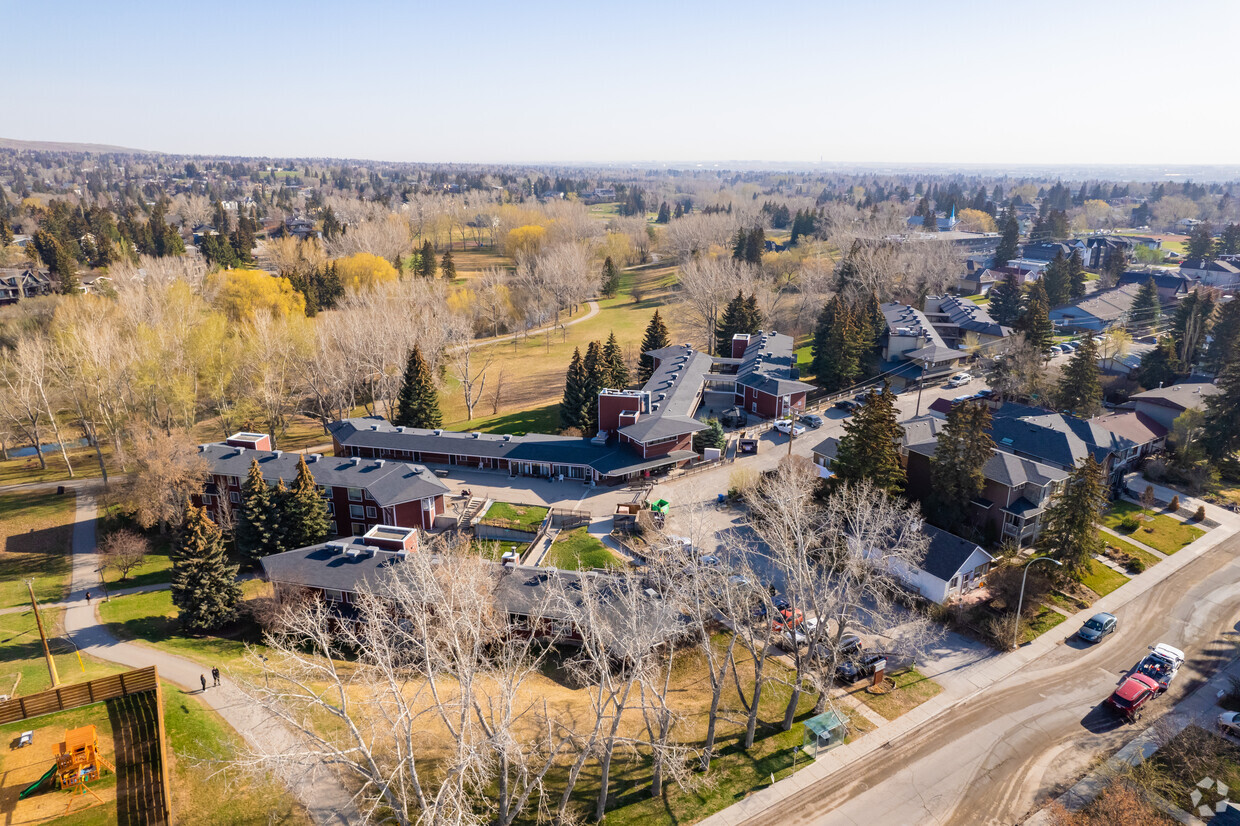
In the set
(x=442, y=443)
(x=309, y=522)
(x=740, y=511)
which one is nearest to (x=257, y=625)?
(x=309, y=522)

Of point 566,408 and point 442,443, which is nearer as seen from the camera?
point 442,443

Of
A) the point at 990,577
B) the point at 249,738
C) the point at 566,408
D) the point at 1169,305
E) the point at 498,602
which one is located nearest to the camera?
the point at 249,738

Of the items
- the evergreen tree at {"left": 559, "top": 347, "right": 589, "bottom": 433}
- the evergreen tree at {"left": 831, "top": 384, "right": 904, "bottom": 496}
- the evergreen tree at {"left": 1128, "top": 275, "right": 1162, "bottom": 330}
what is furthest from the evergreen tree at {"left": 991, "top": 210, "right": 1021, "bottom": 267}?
the evergreen tree at {"left": 831, "top": 384, "right": 904, "bottom": 496}

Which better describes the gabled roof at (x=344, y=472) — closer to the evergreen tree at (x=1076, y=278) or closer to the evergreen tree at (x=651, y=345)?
the evergreen tree at (x=651, y=345)

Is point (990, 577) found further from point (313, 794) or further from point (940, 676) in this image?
point (313, 794)

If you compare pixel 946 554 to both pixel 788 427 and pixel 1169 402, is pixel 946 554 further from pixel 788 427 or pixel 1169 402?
pixel 1169 402

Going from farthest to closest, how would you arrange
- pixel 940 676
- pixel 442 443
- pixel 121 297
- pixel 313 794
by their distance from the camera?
1. pixel 121 297
2. pixel 442 443
3. pixel 940 676
4. pixel 313 794

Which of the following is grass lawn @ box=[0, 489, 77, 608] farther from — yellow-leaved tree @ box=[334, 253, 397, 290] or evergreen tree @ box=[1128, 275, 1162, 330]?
evergreen tree @ box=[1128, 275, 1162, 330]
